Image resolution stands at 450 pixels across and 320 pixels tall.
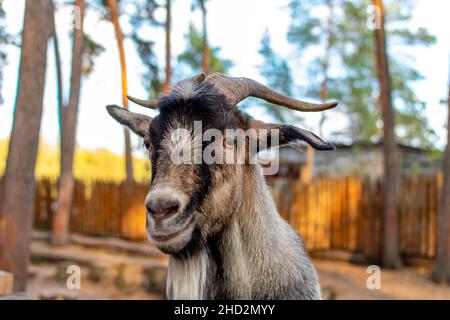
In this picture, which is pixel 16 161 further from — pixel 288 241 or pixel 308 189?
pixel 308 189

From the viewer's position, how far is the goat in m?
Result: 2.58

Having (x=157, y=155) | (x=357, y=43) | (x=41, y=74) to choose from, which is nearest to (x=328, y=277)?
(x=41, y=74)

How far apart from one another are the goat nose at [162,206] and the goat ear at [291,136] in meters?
0.81

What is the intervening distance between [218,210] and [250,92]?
0.82 metres

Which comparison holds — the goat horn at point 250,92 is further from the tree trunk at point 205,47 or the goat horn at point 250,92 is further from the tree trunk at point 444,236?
the tree trunk at point 205,47

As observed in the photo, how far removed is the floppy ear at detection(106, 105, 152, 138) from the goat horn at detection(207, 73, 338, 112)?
60cm

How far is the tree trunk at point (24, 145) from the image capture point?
7211mm

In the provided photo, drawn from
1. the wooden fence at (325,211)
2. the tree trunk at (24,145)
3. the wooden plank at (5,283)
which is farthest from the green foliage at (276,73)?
the wooden plank at (5,283)

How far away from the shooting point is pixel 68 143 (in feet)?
45.0

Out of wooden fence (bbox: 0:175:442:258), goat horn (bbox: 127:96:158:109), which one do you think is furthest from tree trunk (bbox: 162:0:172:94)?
goat horn (bbox: 127:96:158:109)

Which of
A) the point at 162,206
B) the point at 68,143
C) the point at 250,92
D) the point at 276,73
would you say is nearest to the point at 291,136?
the point at 250,92

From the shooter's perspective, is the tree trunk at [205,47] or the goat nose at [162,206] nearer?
the goat nose at [162,206]

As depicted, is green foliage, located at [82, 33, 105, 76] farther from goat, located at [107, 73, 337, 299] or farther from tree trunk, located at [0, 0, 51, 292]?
goat, located at [107, 73, 337, 299]

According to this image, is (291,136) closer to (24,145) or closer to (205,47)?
(24,145)
